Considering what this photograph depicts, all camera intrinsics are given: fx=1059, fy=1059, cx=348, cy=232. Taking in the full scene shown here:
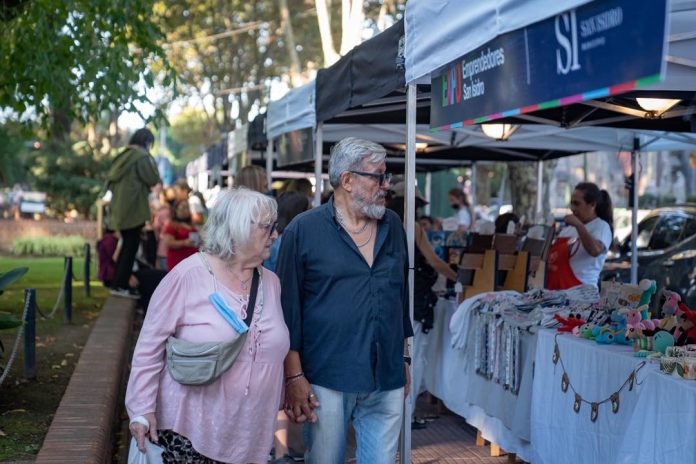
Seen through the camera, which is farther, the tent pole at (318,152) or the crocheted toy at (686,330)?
the tent pole at (318,152)

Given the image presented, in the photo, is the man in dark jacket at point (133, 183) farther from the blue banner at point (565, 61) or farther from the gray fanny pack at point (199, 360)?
the gray fanny pack at point (199, 360)

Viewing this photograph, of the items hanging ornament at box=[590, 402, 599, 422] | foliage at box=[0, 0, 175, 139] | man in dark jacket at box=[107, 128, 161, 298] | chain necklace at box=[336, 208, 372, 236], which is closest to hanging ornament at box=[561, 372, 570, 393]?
hanging ornament at box=[590, 402, 599, 422]

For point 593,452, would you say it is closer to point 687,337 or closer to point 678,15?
point 687,337

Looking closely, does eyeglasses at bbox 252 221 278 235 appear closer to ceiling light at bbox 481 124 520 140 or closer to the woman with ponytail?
the woman with ponytail

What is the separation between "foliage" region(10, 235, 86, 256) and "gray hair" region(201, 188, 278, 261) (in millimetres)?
24488

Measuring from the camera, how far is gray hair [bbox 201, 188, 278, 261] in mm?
3861

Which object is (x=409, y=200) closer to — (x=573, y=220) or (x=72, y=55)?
(x=573, y=220)

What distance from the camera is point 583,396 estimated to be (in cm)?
572

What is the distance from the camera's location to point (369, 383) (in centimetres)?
426

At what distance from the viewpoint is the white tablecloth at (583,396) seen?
5.23 metres

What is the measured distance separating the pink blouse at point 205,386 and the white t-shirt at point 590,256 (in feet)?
16.4

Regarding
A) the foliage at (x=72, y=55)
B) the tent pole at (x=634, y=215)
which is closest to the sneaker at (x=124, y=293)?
the foliage at (x=72, y=55)

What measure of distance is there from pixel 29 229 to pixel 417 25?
26.8m

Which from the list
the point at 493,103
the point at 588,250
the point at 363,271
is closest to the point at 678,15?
the point at 493,103
